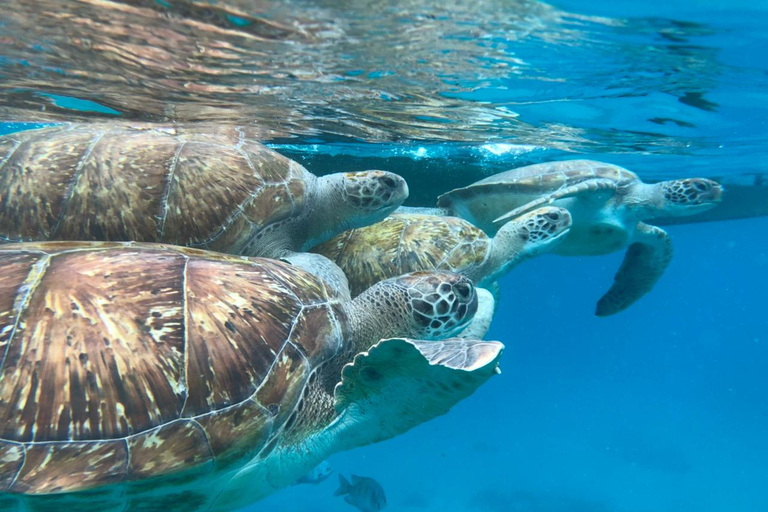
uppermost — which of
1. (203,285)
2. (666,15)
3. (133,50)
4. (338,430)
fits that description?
(666,15)

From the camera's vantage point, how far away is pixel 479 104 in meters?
7.67

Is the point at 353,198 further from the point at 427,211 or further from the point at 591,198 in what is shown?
the point at 591,198

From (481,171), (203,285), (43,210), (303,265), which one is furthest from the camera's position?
(481,171)

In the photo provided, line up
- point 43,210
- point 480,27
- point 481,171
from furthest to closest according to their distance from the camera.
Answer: point 481,171
point 480,27
point 43,210

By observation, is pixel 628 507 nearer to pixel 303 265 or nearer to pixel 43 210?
pixel 303 265

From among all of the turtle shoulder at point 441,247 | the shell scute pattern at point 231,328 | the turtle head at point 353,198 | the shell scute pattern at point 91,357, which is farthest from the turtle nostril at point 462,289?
the shell scute pattern at point 91,357

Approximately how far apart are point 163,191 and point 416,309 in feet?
7.76

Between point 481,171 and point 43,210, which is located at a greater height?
point 43,210

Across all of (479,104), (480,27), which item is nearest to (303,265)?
(480,27)

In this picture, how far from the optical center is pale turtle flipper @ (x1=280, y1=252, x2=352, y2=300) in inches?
146

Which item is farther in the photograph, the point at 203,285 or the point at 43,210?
the point at 43,210

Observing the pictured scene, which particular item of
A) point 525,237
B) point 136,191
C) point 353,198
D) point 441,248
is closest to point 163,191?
point 136,191

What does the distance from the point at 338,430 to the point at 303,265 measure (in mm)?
Result: 1435

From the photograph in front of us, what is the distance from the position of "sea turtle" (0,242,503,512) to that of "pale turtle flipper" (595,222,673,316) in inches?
266
